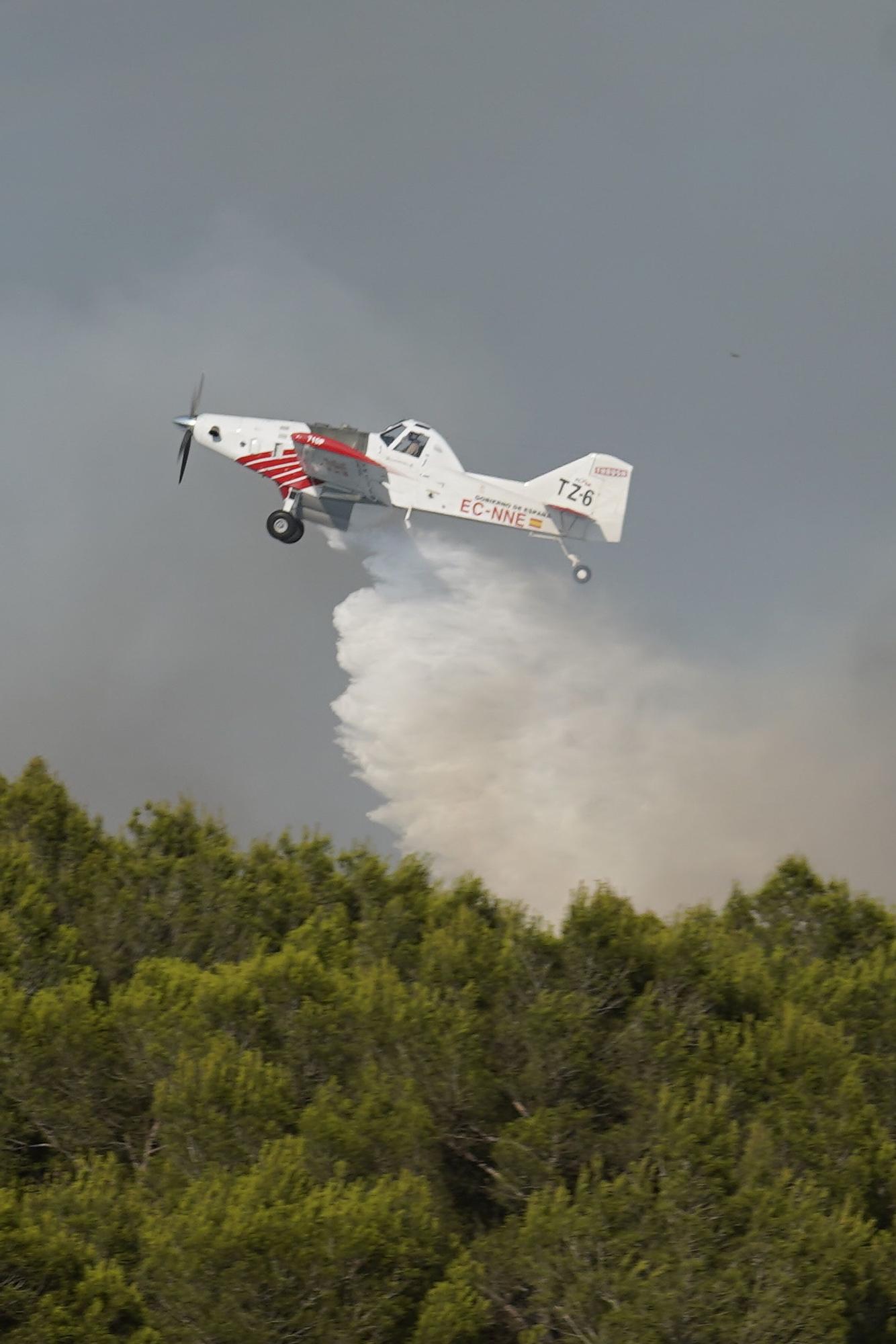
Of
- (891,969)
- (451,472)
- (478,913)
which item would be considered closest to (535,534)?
(451,472)

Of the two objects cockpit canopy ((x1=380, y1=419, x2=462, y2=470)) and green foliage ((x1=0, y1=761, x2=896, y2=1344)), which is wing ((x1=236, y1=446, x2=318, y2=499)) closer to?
cockpit canopy ((x1=380, y1=419, x2=462, y2=470))

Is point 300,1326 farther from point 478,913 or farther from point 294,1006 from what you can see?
point 478,913

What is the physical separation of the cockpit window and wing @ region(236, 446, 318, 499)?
2173 millimetres

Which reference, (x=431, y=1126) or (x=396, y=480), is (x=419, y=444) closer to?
(x=396, y=480)

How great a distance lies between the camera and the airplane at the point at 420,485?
135 feet

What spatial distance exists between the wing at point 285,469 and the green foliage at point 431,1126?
9575mm

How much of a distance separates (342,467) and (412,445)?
68.3 inches

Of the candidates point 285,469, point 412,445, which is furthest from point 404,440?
point 285,469

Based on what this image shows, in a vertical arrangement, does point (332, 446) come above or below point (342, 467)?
above

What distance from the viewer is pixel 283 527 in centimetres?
4134

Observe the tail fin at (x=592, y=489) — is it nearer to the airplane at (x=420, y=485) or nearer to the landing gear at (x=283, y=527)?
the airplane at (x=420, y=485)

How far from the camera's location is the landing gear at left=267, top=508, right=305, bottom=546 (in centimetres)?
4128

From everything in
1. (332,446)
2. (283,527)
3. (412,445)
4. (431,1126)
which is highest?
(412,445)

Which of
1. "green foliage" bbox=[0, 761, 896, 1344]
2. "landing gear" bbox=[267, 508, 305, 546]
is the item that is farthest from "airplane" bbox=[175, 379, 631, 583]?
"green foliage" bbox=[0, 761, 896, 1344]
